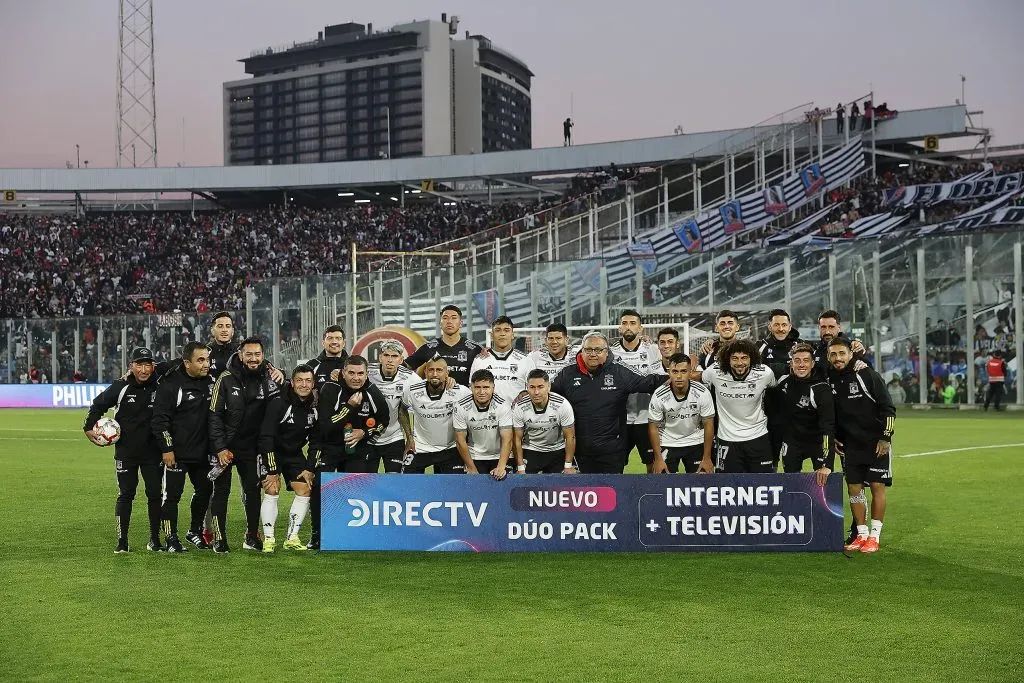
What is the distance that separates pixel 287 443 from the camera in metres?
10.5

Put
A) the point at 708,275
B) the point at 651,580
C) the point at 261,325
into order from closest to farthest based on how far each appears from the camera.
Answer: the point at 651,580
the point at 708,275
the point at 261,325

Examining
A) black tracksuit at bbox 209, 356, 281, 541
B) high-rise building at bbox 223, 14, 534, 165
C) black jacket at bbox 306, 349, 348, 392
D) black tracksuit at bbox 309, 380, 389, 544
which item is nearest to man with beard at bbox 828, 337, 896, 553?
black tracksuit at bbox 309, 380, 389, 544

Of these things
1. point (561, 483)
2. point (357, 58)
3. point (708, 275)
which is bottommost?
point (561, 483)

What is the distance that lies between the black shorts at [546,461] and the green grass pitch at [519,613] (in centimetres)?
124

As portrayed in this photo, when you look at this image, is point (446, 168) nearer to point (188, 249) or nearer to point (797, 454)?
point (188, 249)

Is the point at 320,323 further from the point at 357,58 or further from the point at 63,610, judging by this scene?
the point at 357,58

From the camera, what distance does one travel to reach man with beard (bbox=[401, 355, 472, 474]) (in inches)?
427

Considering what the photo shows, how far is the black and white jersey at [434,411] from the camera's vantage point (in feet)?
35.7

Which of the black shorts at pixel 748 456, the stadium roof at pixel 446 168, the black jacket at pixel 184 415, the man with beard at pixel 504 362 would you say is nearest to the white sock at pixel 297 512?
the black jacket at pixel 184 415

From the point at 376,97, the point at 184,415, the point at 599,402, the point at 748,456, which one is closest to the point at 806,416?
the point at 748,456

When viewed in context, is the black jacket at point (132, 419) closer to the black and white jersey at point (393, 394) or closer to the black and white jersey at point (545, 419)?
the black and white jersey at point (393, 394)

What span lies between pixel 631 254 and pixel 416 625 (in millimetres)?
23662

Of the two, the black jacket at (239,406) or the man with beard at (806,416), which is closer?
the man with beard at (806,416)

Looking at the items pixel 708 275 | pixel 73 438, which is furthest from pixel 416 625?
pixel 708 275
